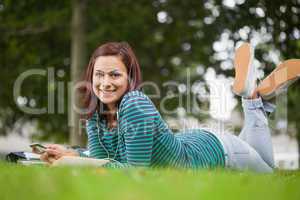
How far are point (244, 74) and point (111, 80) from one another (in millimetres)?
948

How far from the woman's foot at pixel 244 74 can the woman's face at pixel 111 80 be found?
799 millimetres

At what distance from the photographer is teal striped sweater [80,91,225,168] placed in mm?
2865

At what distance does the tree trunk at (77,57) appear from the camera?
22.5ft

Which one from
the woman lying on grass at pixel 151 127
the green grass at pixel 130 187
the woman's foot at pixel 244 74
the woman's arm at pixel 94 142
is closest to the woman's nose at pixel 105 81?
the woman lying on grass at pixel 151 127

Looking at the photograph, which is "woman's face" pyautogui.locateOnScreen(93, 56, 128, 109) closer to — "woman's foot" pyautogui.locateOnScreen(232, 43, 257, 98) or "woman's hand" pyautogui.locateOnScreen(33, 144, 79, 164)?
"woman's hand" pyautogui.locateOnScreen(33, 144, 79, 164)

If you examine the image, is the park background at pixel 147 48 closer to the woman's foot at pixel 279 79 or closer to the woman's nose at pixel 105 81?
the woman's foot at pixel 279 79

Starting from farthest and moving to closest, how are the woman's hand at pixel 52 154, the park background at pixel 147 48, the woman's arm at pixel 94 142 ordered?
the park background at pixel 147 48 < the woman's arm at pixel 94 142 < the woman's hand at pixel 52 154

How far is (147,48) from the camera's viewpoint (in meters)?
8.53

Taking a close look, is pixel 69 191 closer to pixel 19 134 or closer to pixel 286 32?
pixel 286 32

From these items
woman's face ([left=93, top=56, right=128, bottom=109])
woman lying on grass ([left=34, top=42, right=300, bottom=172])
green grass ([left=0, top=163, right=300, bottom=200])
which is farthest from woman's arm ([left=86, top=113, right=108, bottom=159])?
green grass ([left=0, top=163, right=300, bottom=200])

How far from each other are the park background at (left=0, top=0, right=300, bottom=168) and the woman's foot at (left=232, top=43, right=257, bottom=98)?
2724 mm

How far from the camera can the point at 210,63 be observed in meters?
7.57

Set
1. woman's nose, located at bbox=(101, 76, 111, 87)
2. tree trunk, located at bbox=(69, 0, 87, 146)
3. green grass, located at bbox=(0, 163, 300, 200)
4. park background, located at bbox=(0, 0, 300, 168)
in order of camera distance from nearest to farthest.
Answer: green grass, located at bbox=(0, 163, 300, 200) < woman's nose, located at bbox=(101, 76, 111, 87) < park background, located at bbox=(0, 0, 300, 168) < tree trunk, located at bbox=(69, 0, 87, 146)

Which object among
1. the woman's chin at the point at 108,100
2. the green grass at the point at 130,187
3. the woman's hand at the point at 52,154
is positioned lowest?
the woman's hand at the point at 52,154
